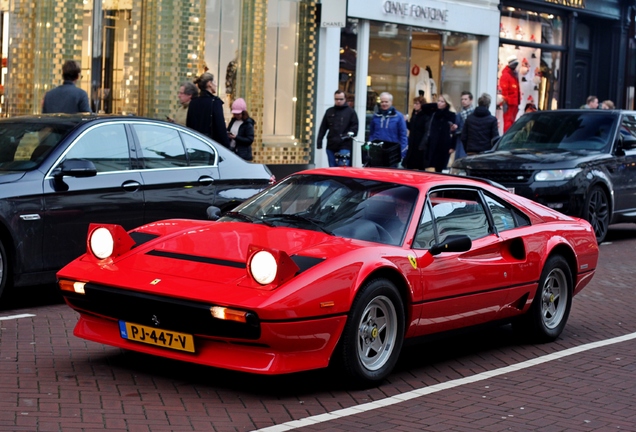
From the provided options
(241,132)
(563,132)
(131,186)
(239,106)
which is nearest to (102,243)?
(131,186)

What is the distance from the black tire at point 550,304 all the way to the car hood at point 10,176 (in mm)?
4000

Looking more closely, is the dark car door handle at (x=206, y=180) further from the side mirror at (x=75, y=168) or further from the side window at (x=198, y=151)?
the side mirror at (x=75, y=168)

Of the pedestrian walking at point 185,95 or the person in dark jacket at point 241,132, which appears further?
the person in dark jacket at point 241,132

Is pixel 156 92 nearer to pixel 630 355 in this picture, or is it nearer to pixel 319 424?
pixel 630 355

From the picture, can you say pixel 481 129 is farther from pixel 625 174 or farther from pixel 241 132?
pixel 241 132

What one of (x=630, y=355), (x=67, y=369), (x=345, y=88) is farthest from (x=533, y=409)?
(x=345, y=88)

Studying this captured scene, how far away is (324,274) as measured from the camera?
19.8 ft

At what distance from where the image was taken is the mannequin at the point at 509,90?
28125 mm

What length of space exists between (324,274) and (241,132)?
9823mm

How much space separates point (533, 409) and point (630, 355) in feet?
6.54

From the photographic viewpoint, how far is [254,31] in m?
20.8

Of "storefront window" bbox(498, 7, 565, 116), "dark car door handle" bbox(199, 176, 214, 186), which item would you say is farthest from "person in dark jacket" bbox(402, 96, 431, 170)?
"storefront window" bbox(498, 7, 565, 116)

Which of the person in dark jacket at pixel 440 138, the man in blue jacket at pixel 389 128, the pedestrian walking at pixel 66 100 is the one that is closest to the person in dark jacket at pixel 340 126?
the man in blue jacket at pixel 389 128

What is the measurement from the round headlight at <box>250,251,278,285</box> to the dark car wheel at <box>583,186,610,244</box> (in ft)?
31.8
